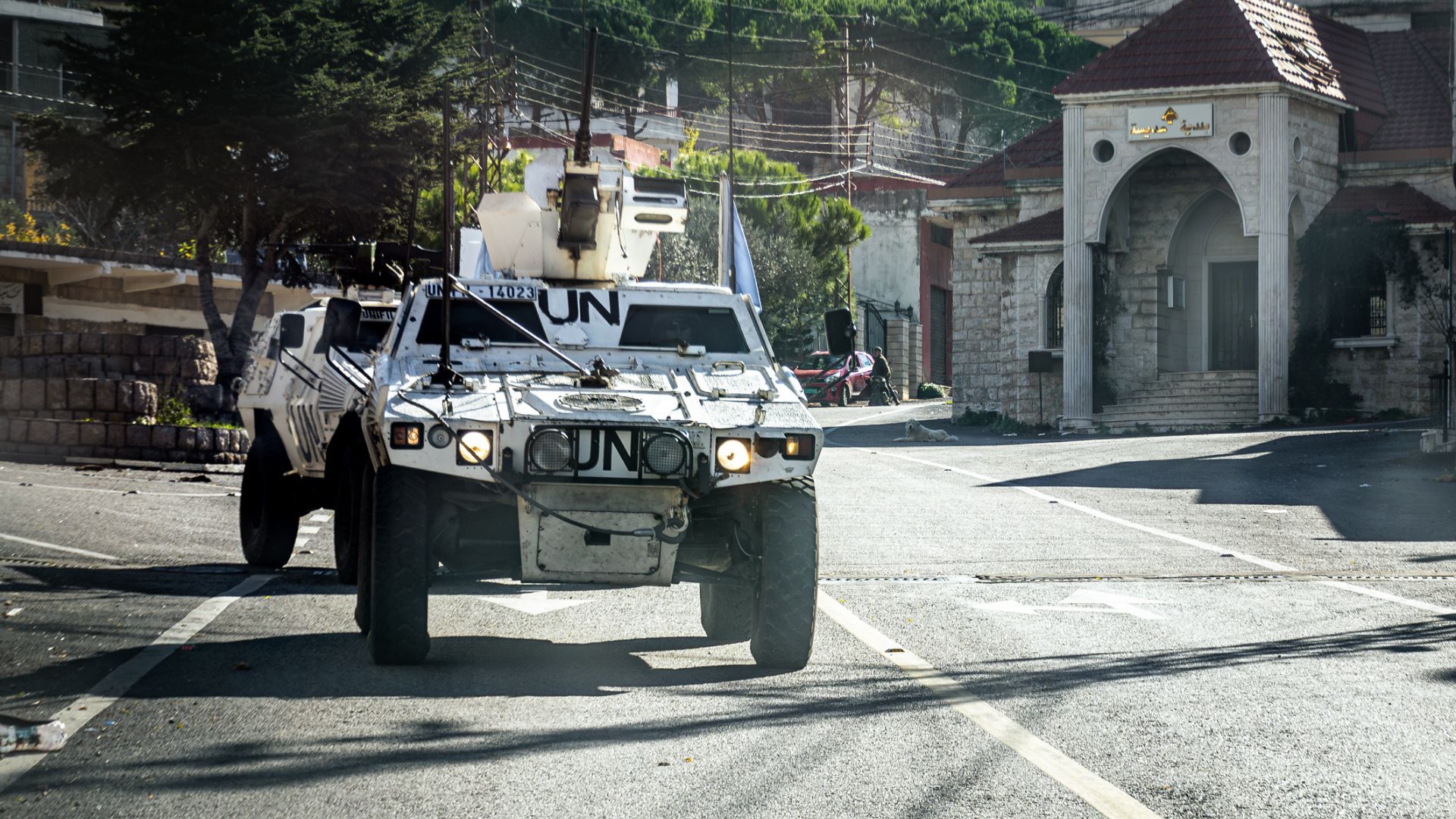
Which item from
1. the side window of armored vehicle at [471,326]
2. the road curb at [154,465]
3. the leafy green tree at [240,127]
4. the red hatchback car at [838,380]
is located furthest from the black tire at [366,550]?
the red hatchback car at [838,380]

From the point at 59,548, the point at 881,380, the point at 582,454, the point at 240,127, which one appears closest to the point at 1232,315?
the point at 881,380

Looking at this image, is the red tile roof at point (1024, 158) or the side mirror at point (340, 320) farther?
the red tile roof at point (1024, 158)

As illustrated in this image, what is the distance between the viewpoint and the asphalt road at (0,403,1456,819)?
5.69m

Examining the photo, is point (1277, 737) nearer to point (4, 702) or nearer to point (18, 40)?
point (4, 702)

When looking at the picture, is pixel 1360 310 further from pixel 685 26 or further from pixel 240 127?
pixel 685 26

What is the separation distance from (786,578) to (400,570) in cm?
177

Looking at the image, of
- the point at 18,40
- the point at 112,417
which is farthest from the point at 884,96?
the point at 112,417

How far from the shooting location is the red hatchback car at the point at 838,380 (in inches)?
1944

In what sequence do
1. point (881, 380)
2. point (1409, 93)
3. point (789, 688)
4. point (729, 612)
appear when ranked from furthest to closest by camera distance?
point (881, 380)
point (1409, 93)
point (729, 612)
point (789, 688)

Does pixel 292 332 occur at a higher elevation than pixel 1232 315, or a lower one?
lower

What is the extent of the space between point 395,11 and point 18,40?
35329 mm

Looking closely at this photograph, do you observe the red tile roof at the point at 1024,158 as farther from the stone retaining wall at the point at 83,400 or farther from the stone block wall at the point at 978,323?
the stone retaining wall at the point at 83,400

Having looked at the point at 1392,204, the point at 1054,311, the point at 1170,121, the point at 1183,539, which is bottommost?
the point at 1183,539

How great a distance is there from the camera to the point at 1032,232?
40250 mm
